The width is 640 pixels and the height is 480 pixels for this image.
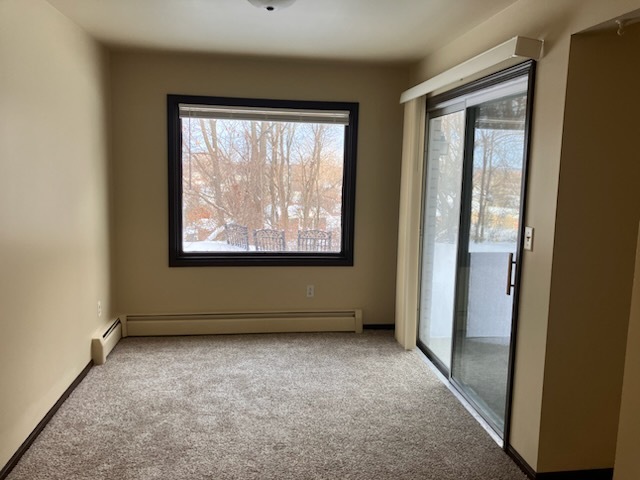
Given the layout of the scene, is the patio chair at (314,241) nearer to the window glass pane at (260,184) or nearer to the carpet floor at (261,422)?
the window glass pane at (260,184)

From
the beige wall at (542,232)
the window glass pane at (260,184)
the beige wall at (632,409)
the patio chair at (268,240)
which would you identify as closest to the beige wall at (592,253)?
the beige wall at (542,232)

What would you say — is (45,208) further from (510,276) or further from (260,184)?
(510,276)

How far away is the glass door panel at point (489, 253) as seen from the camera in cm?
273

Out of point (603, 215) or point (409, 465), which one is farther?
point (409, 465)

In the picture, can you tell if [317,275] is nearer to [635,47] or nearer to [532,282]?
[532,282]

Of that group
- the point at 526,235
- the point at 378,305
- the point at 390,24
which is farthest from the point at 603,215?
the point at 378,305

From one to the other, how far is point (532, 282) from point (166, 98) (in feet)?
10.2

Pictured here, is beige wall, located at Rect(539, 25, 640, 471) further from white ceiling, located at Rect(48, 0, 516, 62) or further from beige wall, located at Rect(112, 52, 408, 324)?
beige wall, located at Rect(112, 52, 408, 324)

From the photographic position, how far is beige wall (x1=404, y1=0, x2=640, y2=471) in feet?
7.20

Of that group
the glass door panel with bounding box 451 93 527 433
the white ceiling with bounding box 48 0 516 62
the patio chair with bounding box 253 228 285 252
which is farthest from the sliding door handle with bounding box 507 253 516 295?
the patio chair with bounding box 253 228 285 252

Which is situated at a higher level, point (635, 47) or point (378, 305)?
point (635, 47)

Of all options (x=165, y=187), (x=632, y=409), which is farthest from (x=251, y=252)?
(x=632, y=409)

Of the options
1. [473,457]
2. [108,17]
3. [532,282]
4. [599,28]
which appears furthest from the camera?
[108,17]

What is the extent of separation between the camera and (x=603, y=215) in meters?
2.22
